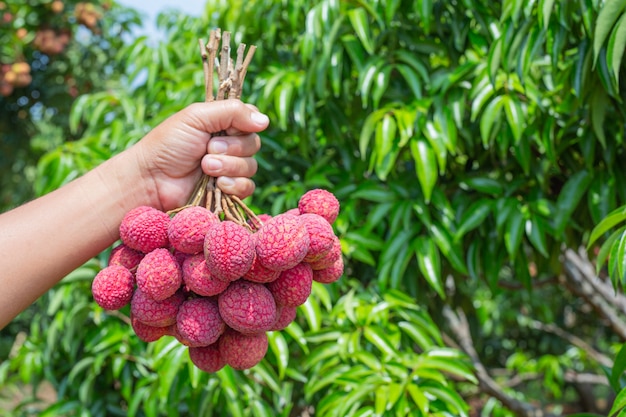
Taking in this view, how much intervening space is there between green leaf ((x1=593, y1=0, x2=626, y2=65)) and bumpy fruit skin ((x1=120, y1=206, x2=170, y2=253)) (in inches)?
31.6

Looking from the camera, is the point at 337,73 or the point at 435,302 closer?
the point at 337,73

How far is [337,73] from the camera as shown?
1.56 m

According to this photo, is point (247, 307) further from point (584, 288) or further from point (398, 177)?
point (584, 288)

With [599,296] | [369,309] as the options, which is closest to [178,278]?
[369,309]

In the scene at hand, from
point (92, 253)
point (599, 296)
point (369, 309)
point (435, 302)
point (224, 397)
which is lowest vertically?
point (599, 296)

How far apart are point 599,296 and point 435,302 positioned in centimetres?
71

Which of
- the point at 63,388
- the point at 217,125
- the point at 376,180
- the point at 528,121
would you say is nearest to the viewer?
the point at 217,125

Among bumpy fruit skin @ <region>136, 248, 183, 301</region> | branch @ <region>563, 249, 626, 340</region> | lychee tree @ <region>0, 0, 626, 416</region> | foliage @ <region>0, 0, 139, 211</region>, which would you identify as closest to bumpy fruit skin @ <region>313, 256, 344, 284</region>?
bumpy fruit skin @ <region>136, 248, 183, 301</region>

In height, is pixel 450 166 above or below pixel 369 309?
above

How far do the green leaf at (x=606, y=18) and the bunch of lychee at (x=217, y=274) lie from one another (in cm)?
59

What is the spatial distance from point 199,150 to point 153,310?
35 cm

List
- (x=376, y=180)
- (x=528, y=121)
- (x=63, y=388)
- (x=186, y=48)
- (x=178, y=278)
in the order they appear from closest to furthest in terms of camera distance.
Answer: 1. (x=178, y=278)
2. (x=528, y=121)
3. (x=376, y=180)
4. (x=63, y=388)
5. (x=186, y=48)

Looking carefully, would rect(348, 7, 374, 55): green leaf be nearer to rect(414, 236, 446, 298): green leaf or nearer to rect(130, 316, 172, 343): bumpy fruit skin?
rect(414, 236, 446, 298): green leaf

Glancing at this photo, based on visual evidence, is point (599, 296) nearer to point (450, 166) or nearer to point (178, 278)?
point (450, 166)
